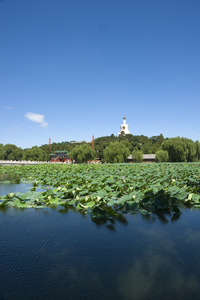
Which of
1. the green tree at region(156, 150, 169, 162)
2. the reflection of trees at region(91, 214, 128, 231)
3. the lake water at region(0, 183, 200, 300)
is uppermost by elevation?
the green tree at region(156, 150, 169, 162)

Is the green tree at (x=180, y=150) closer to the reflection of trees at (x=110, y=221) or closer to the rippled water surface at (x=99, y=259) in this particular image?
the reflection of trees at (x=110, y=221)

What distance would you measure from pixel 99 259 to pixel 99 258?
2cm

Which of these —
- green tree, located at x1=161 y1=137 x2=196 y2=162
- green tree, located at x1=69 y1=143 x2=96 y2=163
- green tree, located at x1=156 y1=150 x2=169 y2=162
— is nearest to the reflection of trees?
green tree, located at x1=156 y1=150 x2=169 y2=162

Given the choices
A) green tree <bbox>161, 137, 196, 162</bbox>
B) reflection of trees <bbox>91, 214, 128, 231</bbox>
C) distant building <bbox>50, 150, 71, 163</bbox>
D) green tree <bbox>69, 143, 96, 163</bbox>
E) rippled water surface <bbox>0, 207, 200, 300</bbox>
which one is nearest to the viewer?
rippled water surface <bbox>0, 207, 200, 300</bbox>

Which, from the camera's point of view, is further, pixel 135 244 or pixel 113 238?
pixel 113 238

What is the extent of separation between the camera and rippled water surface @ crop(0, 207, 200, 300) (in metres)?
1.67

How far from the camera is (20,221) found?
3426 millimetres

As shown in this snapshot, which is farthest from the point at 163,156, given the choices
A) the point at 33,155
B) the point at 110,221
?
the point at 33,155

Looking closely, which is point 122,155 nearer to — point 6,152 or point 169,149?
point 169,149

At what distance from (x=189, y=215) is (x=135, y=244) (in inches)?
65.4

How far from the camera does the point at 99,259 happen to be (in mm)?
2158

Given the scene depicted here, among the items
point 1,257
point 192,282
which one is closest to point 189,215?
point 192,282

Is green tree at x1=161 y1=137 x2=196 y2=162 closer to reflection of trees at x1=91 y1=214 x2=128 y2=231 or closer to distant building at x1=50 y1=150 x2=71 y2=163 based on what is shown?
reflection of trees at x1=91 y1=214 x2=128 y2=231

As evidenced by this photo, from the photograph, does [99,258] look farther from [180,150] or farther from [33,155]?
[33,155]
